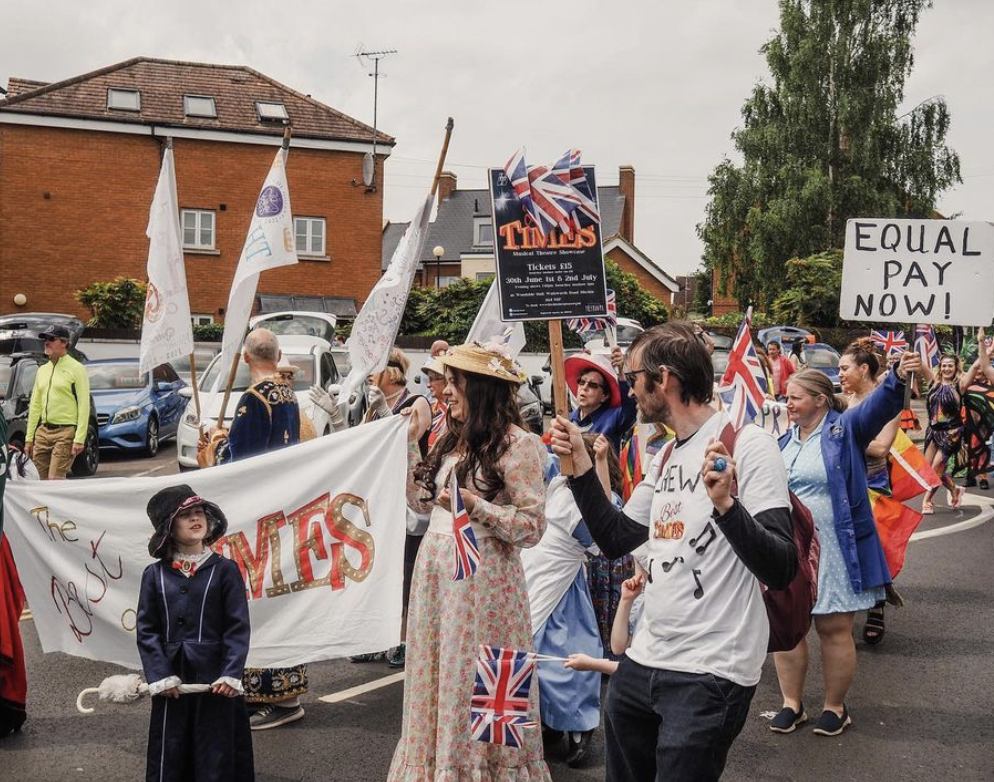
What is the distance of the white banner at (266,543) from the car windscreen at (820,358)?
24217 mm

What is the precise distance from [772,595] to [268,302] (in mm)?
33104

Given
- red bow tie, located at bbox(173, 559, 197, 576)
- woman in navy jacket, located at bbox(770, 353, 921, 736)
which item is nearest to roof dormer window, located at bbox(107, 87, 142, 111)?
woman in navy jacket, located at bbox(770, 353, 921, 736)

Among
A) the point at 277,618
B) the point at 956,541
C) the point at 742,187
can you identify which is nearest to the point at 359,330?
the point at 277,618

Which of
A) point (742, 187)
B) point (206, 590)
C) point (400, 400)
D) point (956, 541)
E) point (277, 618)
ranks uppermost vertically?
point (742, 187)

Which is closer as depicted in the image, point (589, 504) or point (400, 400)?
point (589, 504)

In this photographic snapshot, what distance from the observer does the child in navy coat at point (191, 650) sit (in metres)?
4.31

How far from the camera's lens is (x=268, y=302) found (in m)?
35.4

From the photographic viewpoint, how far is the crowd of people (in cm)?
320

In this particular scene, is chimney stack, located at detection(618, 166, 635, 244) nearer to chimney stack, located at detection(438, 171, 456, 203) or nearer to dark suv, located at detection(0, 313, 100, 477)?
chimney stack, located at detection(438, 171, 456, 203)

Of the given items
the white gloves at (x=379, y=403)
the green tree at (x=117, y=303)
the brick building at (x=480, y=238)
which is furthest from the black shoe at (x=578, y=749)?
the brick building at (x=480, y=238)

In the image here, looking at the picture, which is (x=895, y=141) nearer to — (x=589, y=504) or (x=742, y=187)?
(x=742, y=187)

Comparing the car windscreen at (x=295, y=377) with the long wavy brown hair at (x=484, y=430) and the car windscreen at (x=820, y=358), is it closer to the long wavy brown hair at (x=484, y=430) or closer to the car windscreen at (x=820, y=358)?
the long wavy brown hair at (x=484, y=430)

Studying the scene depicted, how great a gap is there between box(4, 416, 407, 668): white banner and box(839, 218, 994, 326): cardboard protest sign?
103 inches

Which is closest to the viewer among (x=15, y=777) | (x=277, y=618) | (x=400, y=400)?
(x=15, y=777)
